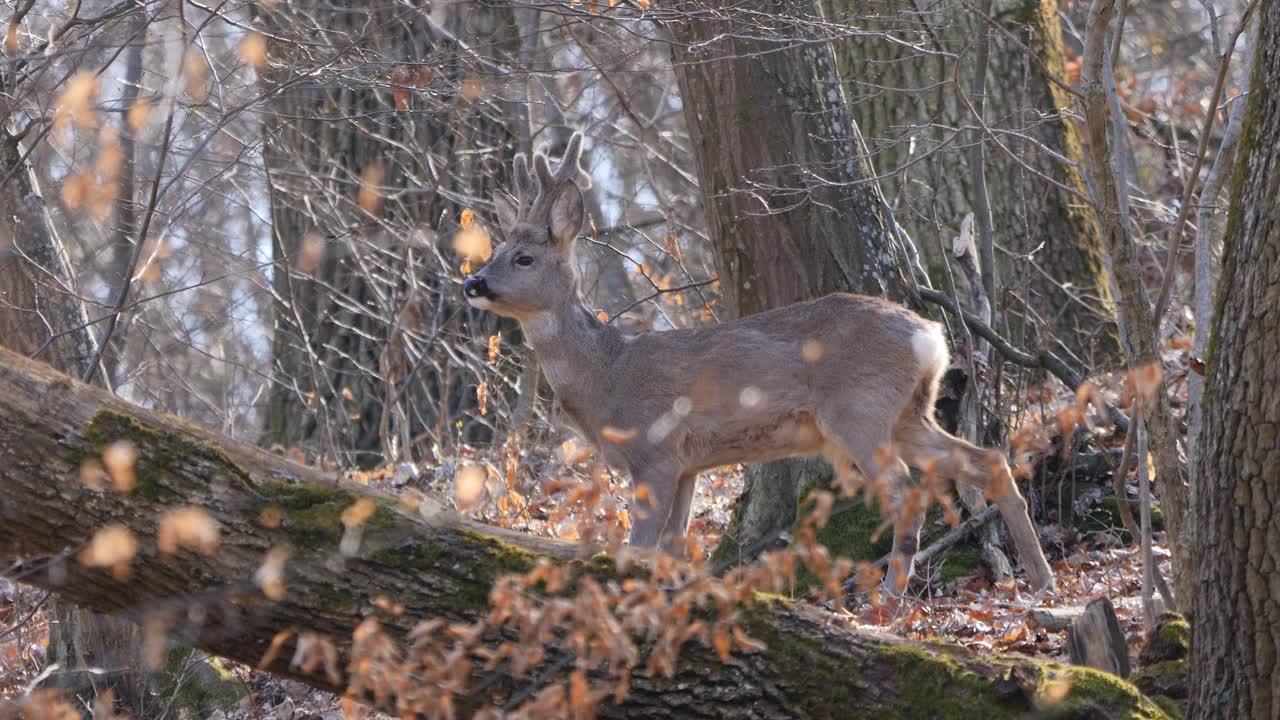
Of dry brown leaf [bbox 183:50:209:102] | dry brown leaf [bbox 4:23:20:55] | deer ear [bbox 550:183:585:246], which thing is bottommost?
deer ear [bbox 550:183:585:246]

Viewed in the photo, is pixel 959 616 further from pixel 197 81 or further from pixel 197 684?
pixel 197 81

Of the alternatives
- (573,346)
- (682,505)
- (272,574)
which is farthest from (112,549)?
(682,505)

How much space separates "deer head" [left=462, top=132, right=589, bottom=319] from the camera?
299 inches

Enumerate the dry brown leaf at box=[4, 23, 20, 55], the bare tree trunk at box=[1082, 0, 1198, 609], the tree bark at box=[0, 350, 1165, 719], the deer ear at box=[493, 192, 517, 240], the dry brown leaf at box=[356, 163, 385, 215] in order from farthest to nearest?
1. the dry brown leaf at box=[356, 163, 385, 215]
2. the deer ear at box=[493, 192, 517, 240]
3. the dry brown leaf at box=[4, 23, 20, 55]
4. the bare tree trunk at box=[1082, 0, 1198, 609]
5. the tree bark at box=[0, 350, 1165, 719]

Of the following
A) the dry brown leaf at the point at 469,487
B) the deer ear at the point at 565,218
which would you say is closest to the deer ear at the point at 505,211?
the deer ear at the point at 565,218

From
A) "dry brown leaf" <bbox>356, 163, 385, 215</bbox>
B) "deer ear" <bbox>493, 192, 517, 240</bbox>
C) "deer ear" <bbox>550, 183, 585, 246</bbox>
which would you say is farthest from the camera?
"dry brown leaf" <bbox>356, 163, 385, 215</bbox>

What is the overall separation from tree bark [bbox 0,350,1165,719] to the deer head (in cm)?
328

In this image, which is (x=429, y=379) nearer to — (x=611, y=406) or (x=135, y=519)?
(x=611, y=406)

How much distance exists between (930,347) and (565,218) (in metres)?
2.18

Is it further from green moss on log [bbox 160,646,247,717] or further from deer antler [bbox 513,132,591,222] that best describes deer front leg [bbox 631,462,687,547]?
green moss on log [bbox 160,646,247,717]

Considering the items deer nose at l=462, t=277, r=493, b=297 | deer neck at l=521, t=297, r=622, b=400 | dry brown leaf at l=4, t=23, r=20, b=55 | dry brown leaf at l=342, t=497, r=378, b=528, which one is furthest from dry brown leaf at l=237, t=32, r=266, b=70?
dry brown leaf at l=342, t=497, r=378, b=528

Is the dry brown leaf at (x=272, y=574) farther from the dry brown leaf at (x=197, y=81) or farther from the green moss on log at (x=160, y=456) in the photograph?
the dry brown leaf at (x=197, y=81)

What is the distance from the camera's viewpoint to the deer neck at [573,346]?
755cm

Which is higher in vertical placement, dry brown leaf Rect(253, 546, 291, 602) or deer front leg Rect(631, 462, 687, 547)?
dry brown leaf Rect(253, 546, 291, 602)
